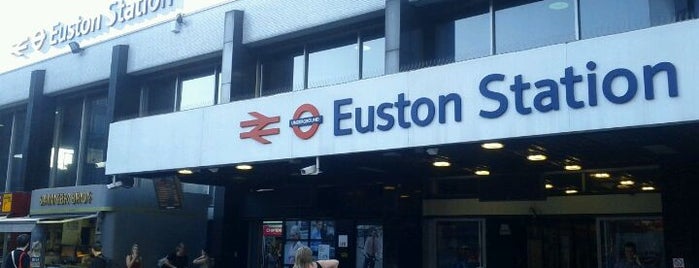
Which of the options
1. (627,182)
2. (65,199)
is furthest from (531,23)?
(65,199)

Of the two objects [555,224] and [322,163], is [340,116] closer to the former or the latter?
[322,163]

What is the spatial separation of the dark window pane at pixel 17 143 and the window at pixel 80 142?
2.64 meters

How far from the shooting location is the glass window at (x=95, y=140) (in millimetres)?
21219

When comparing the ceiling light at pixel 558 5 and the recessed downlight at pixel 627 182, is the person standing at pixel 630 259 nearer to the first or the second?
the recessed downlight at pixel 627 182

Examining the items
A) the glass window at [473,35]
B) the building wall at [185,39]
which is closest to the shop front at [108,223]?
the building wall at [185,39]

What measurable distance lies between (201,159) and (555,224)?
697cm

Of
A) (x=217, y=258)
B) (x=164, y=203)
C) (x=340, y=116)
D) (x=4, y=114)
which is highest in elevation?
(x=4, y=114)

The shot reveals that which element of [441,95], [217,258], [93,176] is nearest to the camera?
[441,95]

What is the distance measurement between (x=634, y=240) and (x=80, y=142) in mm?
16156

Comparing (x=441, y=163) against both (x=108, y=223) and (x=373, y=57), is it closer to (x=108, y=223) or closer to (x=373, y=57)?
(x=373, y=57)

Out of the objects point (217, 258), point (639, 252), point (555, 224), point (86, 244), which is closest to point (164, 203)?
point (217, 258)

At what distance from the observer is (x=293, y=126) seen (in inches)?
482

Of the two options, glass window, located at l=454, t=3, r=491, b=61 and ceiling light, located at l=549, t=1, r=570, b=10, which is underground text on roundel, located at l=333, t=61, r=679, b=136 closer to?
glass window, located at l=454, t=3, r=491, b=61

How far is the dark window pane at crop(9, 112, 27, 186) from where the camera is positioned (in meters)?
24.8
